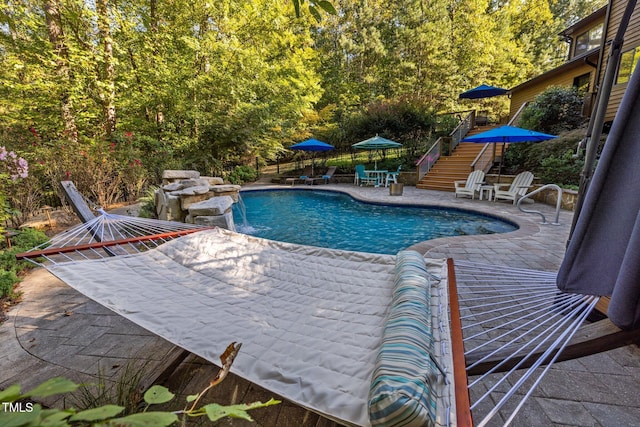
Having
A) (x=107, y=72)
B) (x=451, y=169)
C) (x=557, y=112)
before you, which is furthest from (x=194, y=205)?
(x=557, y=112)

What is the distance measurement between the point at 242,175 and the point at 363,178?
5.89 m

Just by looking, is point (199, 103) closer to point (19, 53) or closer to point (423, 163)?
point (19, 53)

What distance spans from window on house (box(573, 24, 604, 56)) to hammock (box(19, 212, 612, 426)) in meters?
15.4

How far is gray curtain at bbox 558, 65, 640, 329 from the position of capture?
3.26 feet

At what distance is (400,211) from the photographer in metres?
7.66

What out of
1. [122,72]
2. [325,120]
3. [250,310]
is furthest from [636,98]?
[325,120]

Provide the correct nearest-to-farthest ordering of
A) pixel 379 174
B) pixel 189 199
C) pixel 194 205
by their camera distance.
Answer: pixel 194 205 → pixel 189 199 → pixel 379 174

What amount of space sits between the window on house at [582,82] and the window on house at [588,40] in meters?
1.31

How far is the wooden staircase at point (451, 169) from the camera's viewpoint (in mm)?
10289

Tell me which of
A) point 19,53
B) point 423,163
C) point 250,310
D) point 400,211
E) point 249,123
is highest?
point 19,53

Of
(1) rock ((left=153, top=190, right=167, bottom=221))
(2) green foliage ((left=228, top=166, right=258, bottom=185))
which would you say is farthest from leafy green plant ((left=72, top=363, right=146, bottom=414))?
(2) green foliage ((left=228, top=166, right=258, bottom=185))

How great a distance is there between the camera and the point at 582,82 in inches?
449

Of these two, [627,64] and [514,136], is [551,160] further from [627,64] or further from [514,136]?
[627,64]

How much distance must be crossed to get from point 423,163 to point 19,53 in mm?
12717
